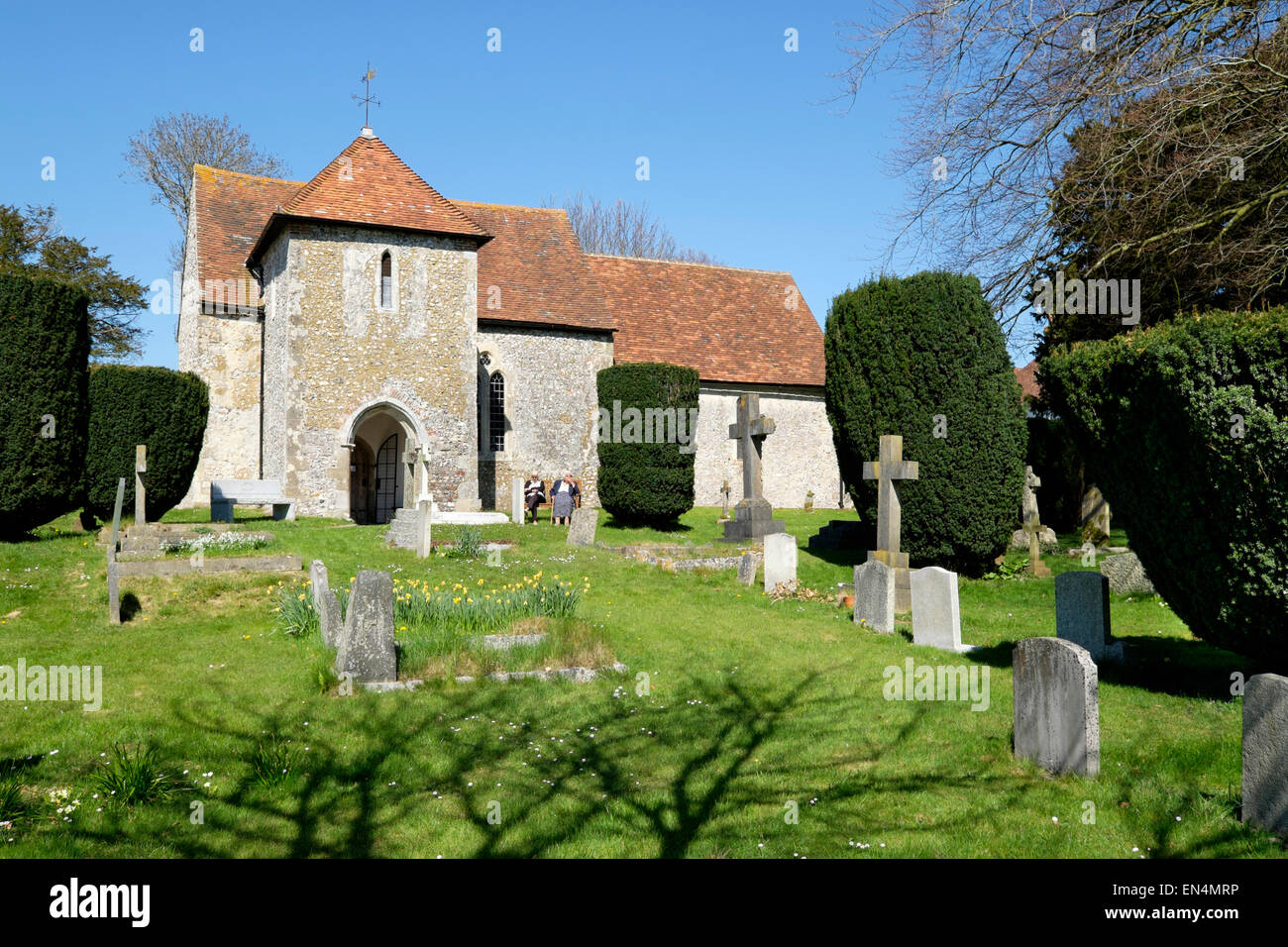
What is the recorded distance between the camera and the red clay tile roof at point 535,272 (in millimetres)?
26172

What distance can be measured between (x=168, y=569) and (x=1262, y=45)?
1583 centimetres

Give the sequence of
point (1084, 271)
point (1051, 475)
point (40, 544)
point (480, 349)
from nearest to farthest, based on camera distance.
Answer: point (40, 544), point (1084, 271), point (1051, 475), point (480, 349)

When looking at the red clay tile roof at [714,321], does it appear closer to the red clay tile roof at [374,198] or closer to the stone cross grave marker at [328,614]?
the red clay tile roof at [374,198]

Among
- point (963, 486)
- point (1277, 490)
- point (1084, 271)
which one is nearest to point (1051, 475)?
point (1084, 271)

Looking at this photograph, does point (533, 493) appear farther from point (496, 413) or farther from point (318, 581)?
point (318, 581)

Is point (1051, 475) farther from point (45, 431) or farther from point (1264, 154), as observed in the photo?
point (45, 431)

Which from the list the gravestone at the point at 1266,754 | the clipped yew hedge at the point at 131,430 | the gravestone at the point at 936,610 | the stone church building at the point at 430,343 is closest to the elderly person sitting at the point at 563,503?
the stone church building at the point at 430,343

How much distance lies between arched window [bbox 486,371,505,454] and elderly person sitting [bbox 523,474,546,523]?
146 centimetres

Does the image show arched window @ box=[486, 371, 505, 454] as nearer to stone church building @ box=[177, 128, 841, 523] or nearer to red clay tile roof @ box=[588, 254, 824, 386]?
stone church building @ box=[177, 128, 841, 523]

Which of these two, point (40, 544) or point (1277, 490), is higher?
point (1277, 490)

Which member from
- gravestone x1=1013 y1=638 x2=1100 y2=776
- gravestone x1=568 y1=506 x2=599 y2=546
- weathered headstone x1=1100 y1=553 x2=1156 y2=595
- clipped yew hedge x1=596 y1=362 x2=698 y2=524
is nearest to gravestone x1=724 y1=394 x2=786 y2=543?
clipped yew hedge x1=596 y1=362 x2=698 y2=524

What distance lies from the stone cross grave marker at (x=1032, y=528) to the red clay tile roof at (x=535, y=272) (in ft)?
45.3

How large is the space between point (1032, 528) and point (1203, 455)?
996 centimetres

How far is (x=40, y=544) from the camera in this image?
13.5 m
